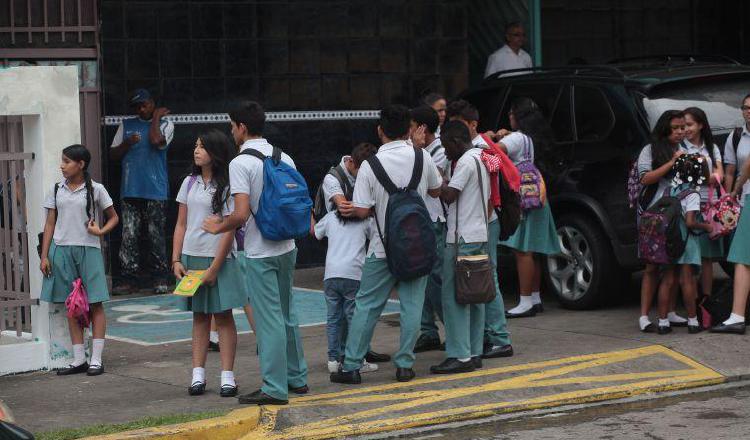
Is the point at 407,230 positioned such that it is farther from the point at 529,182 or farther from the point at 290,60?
the point at 290,60

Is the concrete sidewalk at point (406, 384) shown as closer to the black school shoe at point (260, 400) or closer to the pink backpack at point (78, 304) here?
the black school shoe at point (260, 400)

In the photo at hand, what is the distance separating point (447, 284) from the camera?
30.6ft

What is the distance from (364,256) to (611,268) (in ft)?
9.46

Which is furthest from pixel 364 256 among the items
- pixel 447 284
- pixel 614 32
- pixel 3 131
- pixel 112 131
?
pixel 614 32

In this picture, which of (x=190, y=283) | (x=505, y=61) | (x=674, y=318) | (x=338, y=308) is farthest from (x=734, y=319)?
(x=505, y=61)

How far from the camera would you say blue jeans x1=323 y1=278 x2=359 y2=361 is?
30.6 ft

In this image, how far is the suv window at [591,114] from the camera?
11484mm

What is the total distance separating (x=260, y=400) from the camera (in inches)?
331

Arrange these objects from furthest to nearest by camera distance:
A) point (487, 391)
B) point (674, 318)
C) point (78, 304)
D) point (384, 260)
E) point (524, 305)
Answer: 1. point (524, 305)
2. point (674, 318)
3. point (78, 304)
4. point (384, 260)
5. point (487, 391)

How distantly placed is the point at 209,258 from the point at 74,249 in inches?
53.6

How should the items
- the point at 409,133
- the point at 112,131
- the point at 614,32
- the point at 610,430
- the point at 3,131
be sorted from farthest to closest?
the point at 614,32 < the point at 112,131 < the point at 3,131 < the point at 409,133 < the point at 610,430

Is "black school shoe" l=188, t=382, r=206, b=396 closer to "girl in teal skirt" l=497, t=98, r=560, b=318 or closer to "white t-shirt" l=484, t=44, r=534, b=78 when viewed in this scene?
"girl in teal skirt" l=497, t=98, r=560, b=318

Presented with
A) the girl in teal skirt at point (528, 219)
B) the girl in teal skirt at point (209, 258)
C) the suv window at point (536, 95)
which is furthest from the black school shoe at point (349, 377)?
the suv window at point (536, 95)

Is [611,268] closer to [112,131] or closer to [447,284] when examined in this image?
[447,284]
